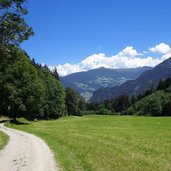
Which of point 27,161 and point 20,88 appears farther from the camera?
point 20,88

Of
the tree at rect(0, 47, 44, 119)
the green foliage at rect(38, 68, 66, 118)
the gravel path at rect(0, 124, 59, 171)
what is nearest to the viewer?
the gravel path at rect(0, 124, 59, 171)

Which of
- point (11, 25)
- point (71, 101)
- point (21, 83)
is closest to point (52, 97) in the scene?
point (21, 83)

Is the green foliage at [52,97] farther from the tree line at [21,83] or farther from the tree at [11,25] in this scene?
the tree at [11,25]

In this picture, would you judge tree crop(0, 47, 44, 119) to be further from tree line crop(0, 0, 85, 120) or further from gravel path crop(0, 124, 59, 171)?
gravel path crop(0, 124, 59, 171)

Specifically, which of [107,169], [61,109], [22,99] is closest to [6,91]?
[22,99]

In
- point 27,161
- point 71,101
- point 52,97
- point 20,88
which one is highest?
point 71,101

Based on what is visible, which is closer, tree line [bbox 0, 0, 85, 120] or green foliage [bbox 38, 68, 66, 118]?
tree line [bbox 0, 0, 85, 120]

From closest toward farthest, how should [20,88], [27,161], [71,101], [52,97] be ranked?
[27,161]
[20,88]
[52,97]
[71,101]

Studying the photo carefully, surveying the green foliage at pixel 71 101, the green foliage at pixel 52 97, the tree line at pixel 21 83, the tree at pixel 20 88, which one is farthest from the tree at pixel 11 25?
the green foliage at pixel 71 101

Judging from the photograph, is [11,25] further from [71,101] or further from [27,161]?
[71,101]

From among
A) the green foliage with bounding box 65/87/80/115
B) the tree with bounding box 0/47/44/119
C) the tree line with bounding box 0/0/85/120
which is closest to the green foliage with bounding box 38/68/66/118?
the tree line with bounding box 0/0/85/120

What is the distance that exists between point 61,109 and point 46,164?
9876 centimetres

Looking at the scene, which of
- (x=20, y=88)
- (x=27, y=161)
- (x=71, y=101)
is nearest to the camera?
(x=27, y=161)

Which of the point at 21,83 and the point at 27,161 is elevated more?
the point at 21,83
